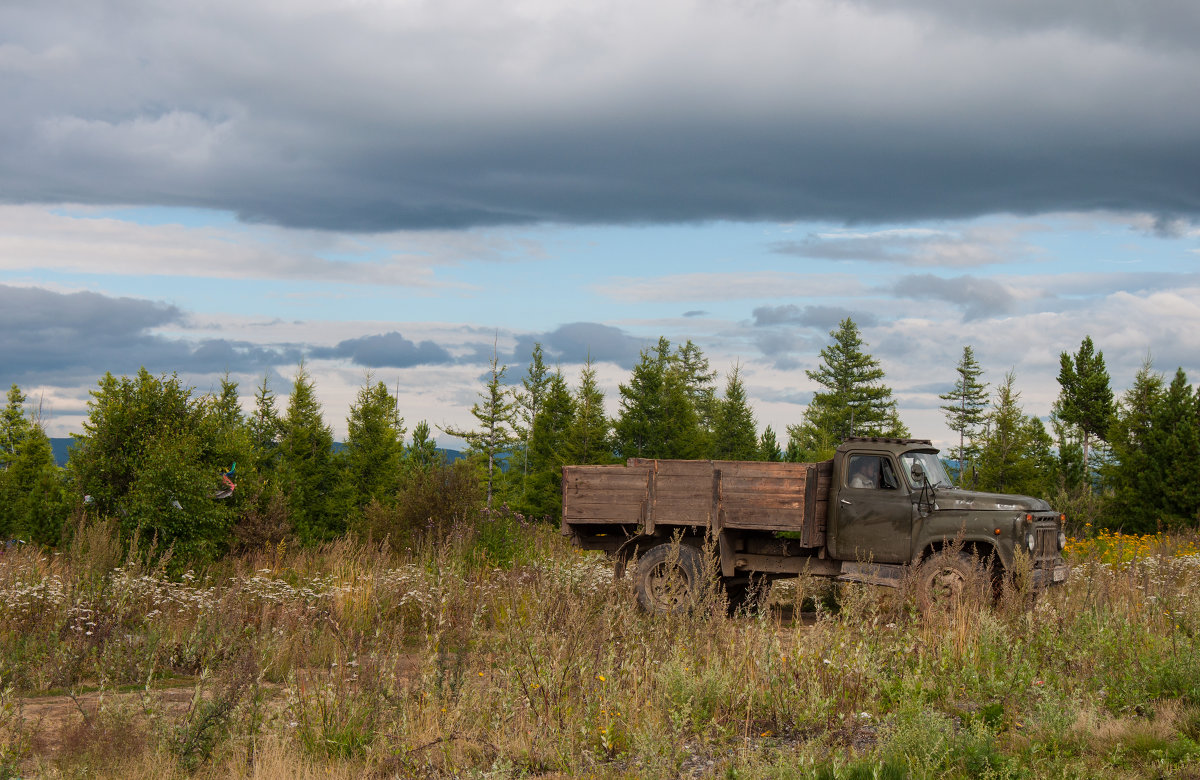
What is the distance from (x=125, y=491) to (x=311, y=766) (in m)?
9.36

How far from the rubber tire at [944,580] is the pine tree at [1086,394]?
46.1 meters

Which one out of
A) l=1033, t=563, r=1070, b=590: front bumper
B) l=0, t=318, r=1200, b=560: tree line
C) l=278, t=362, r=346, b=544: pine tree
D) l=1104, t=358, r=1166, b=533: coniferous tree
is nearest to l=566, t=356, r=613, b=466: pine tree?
l=0, t=318, r=1200, b=560: tree line

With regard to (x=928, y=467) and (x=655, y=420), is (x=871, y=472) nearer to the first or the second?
(x=928, y=467)

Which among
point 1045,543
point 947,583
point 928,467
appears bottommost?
point 947,583

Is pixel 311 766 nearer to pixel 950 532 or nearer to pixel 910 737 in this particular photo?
pixel 910 737

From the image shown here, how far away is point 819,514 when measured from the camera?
10820 mm

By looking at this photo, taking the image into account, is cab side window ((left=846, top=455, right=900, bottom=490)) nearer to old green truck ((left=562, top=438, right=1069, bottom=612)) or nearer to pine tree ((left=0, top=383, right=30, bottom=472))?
old green truck ((left=562, top=438, right=1069, bottom=612))

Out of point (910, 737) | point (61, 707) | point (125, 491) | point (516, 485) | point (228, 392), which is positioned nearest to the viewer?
point (910, 737)

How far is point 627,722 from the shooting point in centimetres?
550

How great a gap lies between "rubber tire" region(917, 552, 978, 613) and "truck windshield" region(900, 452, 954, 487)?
97 centimetres

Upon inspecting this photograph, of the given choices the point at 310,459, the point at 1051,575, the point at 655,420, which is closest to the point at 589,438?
the point at 655,420

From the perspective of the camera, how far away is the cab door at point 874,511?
10.6 meters

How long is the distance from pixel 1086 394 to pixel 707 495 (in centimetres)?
4746

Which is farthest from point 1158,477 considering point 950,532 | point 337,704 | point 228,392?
point 228,392
